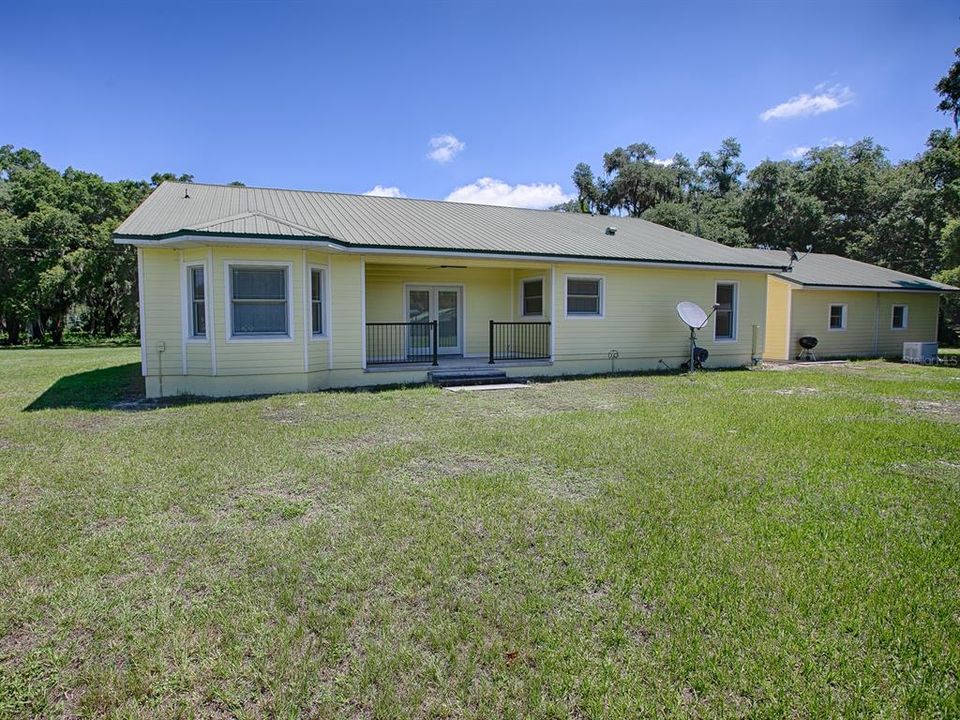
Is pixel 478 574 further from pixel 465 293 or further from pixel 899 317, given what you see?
pixel 899 317

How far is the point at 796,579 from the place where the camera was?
3.22 metres

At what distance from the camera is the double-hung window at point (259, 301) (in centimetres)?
962

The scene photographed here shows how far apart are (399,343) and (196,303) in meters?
4.95

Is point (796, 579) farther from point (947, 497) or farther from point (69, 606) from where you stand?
point (69, 606)

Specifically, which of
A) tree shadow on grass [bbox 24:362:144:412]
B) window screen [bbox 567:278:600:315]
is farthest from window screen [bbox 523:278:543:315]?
tree shadow on grass [bbox 24:362:144:412]

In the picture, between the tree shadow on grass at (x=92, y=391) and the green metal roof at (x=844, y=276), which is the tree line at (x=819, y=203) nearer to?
the green metal roof at (x=844, y=276)

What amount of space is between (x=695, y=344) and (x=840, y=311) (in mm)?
8232

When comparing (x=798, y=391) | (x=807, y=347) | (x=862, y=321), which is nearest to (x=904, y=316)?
(x=862, y=321)

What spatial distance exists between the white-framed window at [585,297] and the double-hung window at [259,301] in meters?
6.57

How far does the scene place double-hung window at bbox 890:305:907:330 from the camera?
20.2 meters

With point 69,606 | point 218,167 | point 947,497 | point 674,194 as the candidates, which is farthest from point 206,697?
point 674,194

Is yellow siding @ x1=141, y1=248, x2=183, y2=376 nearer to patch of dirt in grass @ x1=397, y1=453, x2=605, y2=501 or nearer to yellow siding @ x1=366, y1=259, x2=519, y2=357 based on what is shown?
yellow siding @ x1=366, y1=259, x2=519, y2=357

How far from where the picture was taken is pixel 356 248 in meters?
10.3

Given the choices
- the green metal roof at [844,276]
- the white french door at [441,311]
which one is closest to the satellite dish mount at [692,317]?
the green metal roof at [844,276]
